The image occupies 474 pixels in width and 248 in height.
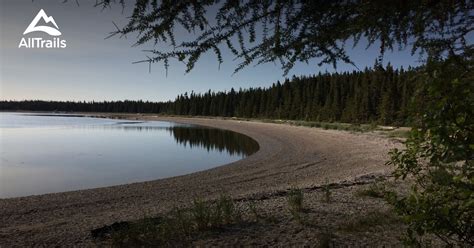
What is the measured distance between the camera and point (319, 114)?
219 ft

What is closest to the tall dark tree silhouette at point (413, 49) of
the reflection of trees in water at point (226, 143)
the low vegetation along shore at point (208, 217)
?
the low vegetation along shore at point (208, 217)

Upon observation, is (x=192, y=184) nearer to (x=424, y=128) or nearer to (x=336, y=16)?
(x=336, y=16)

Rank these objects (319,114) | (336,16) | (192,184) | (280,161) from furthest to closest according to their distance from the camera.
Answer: (319,114), (280,161), (192,184), (336,16)

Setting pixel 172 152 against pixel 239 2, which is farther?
pixel 172 152

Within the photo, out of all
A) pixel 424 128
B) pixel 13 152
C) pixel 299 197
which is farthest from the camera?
pixel 13 152

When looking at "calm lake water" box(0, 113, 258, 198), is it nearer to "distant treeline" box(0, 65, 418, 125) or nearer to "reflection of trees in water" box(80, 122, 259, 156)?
"reflection of trees in water" box(80, 122, 259, 156)

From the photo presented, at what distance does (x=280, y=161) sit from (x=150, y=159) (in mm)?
10070

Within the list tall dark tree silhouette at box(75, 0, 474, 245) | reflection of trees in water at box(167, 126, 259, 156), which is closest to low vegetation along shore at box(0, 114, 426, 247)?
tall dark tree silhouette at box(75, 0, 474, 245)

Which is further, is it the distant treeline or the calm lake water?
the distant treeline

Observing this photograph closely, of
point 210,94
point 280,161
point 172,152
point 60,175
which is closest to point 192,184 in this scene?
point 280,161

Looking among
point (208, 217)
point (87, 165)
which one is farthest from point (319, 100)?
point (208, 217)

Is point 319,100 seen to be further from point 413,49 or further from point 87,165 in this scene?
point 413,49

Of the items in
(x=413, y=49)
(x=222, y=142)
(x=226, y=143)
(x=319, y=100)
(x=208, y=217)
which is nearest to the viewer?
(x=413, y=49)

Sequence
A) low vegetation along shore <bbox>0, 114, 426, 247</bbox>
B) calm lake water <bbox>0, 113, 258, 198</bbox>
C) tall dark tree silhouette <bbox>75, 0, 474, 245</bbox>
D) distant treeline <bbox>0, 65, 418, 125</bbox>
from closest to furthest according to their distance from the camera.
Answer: tall dark tree silhouette <bbox>75, 0, 474, 245</bbox> → low vegetation along shore <bbox>0, 114, 426, 247</bbox> → calm lake water <bbox>0, 113, 258, 198</bbox> → distant treeline <bbox>0, 65, 418, 125</bbox>
